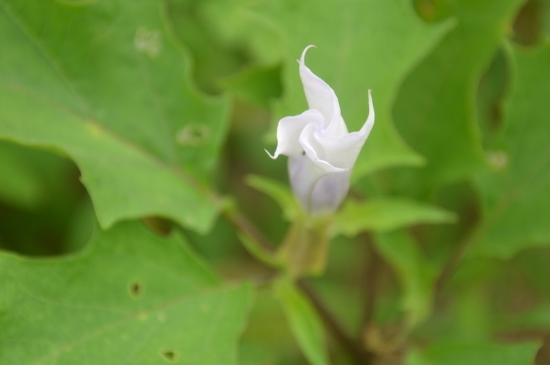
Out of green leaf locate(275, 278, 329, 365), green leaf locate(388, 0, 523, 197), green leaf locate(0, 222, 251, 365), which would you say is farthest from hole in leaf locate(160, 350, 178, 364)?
green leaf locate(388, 0, 523, 197)

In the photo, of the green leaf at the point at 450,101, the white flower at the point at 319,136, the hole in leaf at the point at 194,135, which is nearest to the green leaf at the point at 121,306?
the hole in leaf at the point at 194,135

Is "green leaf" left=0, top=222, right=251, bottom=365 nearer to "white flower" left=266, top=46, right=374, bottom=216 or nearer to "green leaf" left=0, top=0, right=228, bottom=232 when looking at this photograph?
"green leaf" left=0, top=0, right=228, bottom=232

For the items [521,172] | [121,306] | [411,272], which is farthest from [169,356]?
[521,172]

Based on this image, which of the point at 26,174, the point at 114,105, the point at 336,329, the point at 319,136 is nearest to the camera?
the point at 319,136

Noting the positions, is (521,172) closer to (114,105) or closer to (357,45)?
(357,45)

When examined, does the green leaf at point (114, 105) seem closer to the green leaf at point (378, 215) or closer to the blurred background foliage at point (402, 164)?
the blurred background foliage at point (402, 164)
